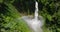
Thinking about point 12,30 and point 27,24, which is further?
point 27,24

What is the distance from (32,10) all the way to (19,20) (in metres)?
0.90

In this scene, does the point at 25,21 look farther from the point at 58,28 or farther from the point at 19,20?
the point at 58,28

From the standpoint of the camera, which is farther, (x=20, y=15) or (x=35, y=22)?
(x=20, y=15)

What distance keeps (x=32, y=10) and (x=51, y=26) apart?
1055mm

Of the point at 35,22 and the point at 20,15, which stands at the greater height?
the point at 20,15

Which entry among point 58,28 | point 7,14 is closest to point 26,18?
point 7,14

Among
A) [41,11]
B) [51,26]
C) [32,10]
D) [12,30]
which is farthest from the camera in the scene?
[32,10]

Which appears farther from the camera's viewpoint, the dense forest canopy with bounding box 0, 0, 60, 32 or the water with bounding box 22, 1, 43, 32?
the water with bounding box 22, 1, 43, 32

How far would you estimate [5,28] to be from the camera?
476 cm

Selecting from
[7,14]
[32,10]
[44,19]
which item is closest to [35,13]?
[32,10]

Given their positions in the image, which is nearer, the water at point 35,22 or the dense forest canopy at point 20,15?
the dense forest canopy at point 20,15

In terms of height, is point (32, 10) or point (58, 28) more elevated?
point (32, 10)

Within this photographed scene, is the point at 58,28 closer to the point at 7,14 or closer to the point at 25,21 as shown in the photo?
the point at 25,21

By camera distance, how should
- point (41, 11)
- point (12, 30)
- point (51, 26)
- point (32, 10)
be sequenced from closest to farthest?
point (12, 30) < point (51, 26) < point (41, 11) < point (32, 10)
